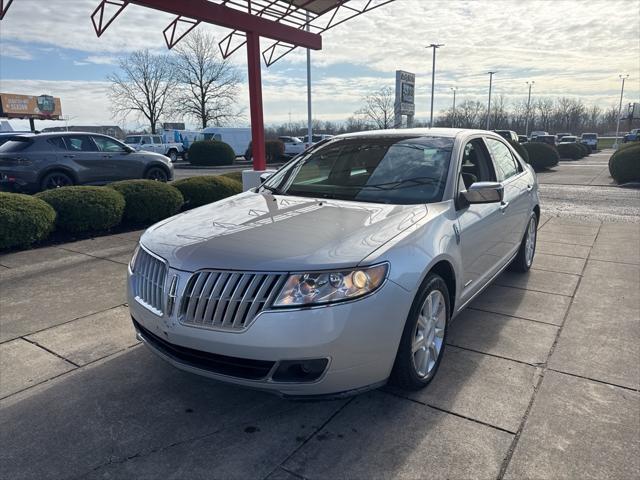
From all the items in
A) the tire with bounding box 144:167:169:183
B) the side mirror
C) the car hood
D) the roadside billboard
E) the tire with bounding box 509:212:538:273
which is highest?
the roadside billboard

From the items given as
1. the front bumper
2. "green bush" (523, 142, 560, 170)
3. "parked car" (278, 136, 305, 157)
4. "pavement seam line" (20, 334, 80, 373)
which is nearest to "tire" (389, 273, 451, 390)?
the front bumper

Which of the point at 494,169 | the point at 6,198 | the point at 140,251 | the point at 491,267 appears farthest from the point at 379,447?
the point at 6,198

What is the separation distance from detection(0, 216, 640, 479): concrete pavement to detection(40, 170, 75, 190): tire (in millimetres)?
7407

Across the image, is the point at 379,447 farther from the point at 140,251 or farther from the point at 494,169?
the point at 494,169

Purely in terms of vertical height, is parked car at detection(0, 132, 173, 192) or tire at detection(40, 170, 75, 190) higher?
parked car at detection(0, 132, 173, 192)

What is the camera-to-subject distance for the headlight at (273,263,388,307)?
2289 millimetres

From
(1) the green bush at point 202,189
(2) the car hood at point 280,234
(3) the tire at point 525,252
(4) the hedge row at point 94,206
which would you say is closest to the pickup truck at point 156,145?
(1) the green bush at point 202,189

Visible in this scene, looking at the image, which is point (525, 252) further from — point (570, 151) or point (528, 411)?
point (570, 151)

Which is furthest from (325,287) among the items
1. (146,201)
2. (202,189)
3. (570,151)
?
(570,151)

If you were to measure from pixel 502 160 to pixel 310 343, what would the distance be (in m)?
3.41

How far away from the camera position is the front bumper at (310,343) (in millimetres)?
2250

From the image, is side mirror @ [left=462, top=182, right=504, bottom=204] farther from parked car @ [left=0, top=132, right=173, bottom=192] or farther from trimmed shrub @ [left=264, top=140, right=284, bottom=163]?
A: trimmed shrub @ [left=264, top=140, right=284, bottom=163]

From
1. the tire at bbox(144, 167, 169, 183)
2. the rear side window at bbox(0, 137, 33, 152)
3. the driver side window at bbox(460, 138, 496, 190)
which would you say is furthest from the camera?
the tire at bbox(144, 167, 169, 183)

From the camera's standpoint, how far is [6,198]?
21.0ft
